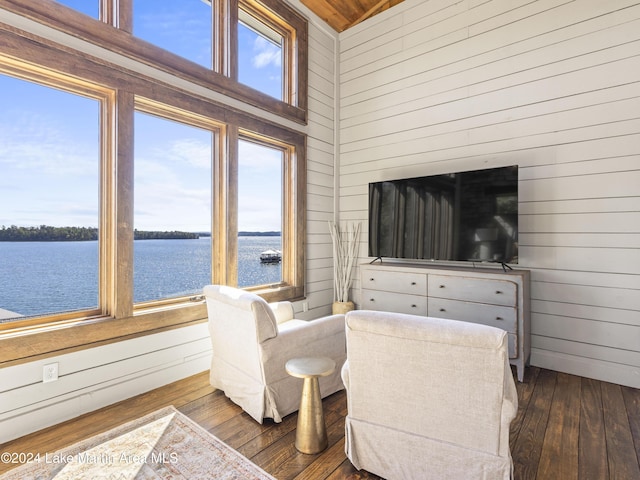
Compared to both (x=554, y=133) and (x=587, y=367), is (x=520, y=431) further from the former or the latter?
(x=554, y=133)

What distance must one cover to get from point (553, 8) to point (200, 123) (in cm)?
339

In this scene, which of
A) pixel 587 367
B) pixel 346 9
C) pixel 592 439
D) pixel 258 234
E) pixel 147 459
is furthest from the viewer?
pixel 346 9

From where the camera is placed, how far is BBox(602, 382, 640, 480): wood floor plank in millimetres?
1761

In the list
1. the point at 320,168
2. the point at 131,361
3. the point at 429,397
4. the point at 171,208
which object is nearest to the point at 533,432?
the point at 429,397

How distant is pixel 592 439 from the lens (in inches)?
80.0

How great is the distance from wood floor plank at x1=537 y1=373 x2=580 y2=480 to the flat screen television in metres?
1.10

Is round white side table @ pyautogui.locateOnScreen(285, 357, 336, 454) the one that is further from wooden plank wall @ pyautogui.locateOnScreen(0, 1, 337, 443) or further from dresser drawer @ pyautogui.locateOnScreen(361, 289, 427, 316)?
dresser drawer @ pyautogui.locateOnScreen(361, 289, 427, 316)

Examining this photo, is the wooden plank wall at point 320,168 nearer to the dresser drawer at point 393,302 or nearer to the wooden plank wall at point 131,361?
the wooden plank wall at point 131,361

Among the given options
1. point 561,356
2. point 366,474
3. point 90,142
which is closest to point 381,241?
point 561,356

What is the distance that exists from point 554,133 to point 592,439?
8.02ft

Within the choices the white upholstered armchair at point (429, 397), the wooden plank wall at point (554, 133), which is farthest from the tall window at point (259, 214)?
the white upholstered armchair at point (429, 397)

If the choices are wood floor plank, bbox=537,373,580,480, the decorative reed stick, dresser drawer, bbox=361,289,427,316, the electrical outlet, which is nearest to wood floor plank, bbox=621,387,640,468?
wood floor plank, bbox=537,373,580,480

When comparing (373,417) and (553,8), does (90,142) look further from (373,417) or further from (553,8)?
(553,8)

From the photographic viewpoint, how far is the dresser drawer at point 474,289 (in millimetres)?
2848
